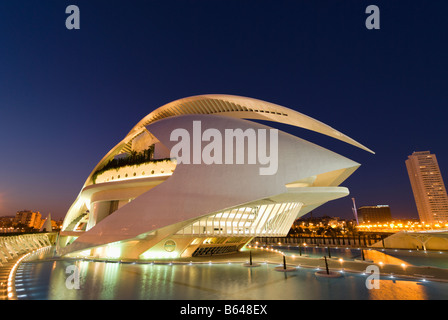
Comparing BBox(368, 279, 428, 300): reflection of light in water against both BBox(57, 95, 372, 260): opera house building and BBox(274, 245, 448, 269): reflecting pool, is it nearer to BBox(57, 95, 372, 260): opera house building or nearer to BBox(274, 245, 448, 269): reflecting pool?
BBox(57, 95, 372, 260): opera house building

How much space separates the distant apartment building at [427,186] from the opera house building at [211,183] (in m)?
136

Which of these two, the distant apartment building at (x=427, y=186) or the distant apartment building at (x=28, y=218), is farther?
the distant apartment building at (x=28, y=218)

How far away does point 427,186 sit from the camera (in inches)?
4626

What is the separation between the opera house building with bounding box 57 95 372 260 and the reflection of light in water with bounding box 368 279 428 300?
18.6 feet

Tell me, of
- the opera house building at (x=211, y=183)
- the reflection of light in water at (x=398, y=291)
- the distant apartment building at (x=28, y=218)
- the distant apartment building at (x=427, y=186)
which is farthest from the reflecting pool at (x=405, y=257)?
the distant apartment building at (x=28, y=218)

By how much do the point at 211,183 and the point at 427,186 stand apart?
479ft

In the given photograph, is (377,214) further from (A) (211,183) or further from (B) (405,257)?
(A) (211,183)

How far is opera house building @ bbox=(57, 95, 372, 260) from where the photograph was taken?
13281mm

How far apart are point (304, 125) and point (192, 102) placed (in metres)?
8.77

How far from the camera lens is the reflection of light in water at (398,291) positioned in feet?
23.8

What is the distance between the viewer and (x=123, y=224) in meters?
13.4

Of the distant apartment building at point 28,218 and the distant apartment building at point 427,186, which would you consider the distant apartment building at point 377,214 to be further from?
the distant apartment building at point 28,218
